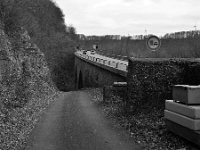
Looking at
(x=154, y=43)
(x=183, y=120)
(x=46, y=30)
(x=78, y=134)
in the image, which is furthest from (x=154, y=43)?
(x=46, y=30)

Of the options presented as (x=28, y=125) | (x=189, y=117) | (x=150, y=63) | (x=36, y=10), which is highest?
(x=36, y=10)

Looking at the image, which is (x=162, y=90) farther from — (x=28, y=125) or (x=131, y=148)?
(x=28, y=125)

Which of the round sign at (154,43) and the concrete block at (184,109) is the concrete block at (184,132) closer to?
the concrete block at (184,109)

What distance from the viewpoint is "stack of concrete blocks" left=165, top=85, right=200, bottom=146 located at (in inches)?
310

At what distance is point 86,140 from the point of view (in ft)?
32.7

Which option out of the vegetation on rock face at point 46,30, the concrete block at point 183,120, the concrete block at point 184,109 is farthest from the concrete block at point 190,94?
the vegetation on rock face at point 46,30

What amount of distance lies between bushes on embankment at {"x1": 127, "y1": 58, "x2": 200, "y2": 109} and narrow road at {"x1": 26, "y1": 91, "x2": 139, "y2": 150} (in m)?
1.53

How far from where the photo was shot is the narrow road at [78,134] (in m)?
9.38

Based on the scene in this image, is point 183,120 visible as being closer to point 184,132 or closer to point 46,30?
point 184,132

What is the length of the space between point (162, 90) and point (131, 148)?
3.80 metres

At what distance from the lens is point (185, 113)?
830 cm

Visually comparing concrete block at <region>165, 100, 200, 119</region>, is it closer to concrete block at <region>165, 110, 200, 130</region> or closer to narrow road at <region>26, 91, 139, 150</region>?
concrete block at <region>165, 110, 200, 130</region>

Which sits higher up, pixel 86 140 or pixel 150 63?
pixel 150 63

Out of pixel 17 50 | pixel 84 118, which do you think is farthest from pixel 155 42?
pixel 17 50
